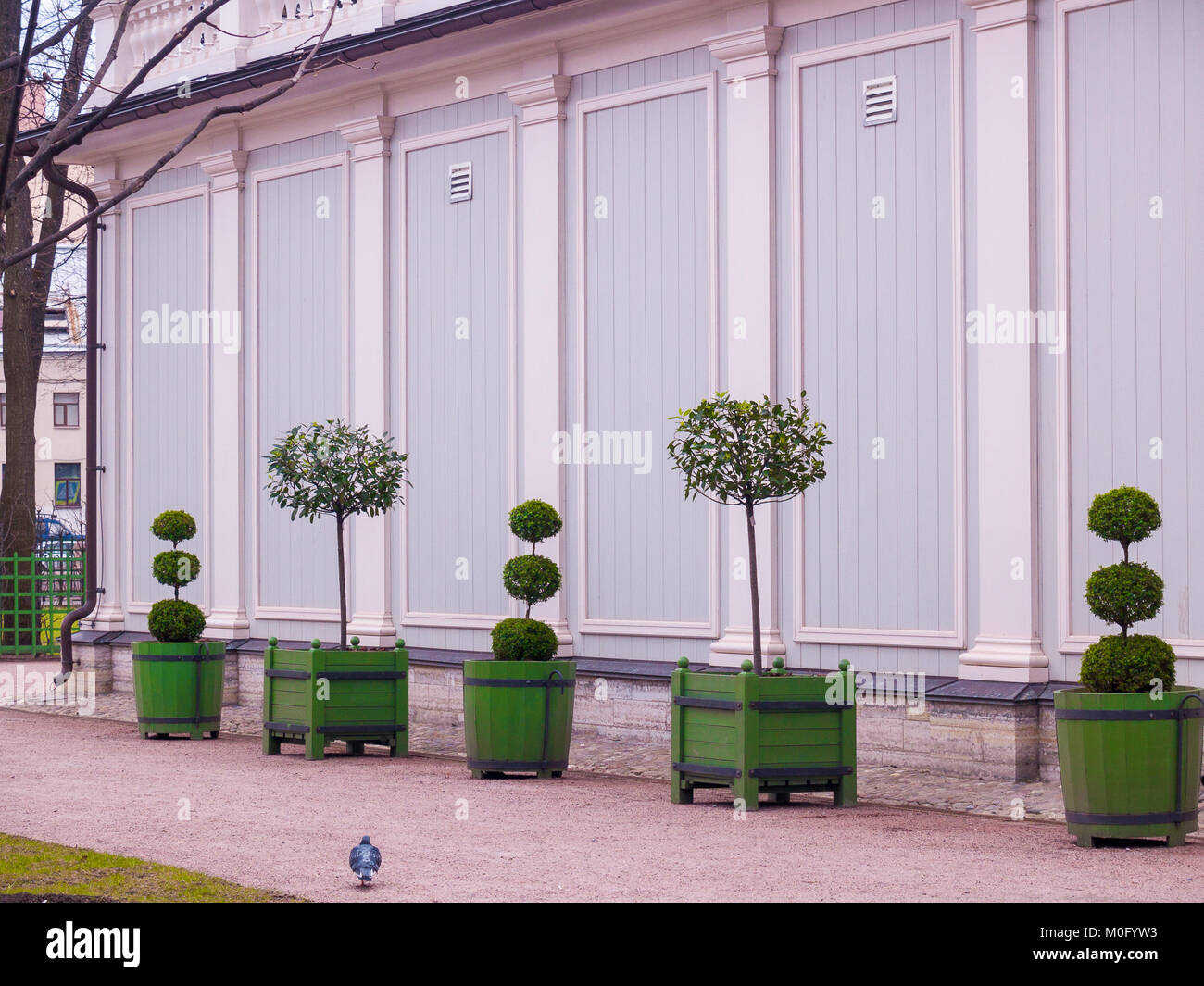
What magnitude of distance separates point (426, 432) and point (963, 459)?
5.94 metres

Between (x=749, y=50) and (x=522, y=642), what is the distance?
16.4ft

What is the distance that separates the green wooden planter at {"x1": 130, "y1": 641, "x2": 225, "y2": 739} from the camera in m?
15.1

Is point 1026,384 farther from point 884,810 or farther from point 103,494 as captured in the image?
point 103,494

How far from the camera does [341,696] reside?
1361cm

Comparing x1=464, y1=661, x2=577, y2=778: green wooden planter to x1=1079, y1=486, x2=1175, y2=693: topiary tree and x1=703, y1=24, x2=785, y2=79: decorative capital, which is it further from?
x1=703, y1=24, x2=785, y2=79: decorative capital

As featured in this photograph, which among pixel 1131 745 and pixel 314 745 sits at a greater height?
pixel 1131 745

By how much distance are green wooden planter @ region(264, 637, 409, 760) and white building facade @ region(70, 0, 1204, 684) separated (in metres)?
1.78

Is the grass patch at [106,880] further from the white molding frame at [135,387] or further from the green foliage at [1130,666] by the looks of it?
the white molding frame at [135,387]

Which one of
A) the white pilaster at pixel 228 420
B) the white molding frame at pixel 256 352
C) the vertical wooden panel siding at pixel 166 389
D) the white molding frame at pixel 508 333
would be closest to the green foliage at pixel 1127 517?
the white molding frame at pixel 508 333

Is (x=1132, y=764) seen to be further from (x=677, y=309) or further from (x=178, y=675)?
(x=178, y=675)

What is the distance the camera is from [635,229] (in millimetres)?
14406

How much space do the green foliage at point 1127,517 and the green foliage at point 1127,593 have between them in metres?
0.17

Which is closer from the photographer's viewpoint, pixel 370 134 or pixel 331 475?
pixel 331 475

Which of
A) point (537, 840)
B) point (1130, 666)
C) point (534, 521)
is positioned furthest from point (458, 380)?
point (1130, 666)
